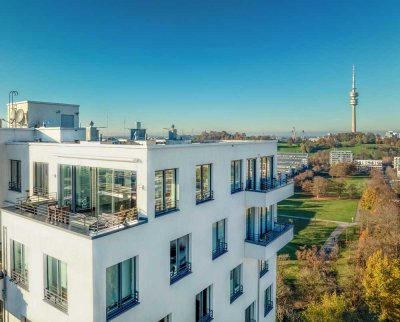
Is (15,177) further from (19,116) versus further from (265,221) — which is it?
(265,221)

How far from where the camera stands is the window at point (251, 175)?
17309 millimetres

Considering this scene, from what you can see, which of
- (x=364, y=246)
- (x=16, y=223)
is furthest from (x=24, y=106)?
(x=364, y=246)

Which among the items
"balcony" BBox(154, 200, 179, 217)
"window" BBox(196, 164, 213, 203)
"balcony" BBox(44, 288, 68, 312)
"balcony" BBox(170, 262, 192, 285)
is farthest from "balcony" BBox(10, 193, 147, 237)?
"window" BBox(196, 164, 213, 203)

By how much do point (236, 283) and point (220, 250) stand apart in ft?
9.26

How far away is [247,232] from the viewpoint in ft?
57.2

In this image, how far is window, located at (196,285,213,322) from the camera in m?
14.0

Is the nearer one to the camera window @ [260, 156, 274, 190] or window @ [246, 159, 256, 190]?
window @ [246, 159, 256, 190]

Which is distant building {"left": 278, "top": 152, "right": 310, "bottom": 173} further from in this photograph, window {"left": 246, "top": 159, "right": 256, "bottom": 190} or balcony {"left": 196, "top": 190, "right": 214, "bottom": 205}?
balcony {"left": 196, "top": 190, "right": 214, "bottom": 205}

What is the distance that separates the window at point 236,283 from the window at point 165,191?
6.34 m

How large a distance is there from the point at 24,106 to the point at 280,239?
697 inches

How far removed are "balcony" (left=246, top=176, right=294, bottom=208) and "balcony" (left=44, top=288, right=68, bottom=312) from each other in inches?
380

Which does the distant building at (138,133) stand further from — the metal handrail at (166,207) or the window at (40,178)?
the metal handrail at (166,207)

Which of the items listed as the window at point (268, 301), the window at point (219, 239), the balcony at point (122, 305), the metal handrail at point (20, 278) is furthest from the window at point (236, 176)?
the metal handrail at point (20, 278)

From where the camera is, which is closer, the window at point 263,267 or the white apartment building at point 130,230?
the white apartment building at point 130,230
